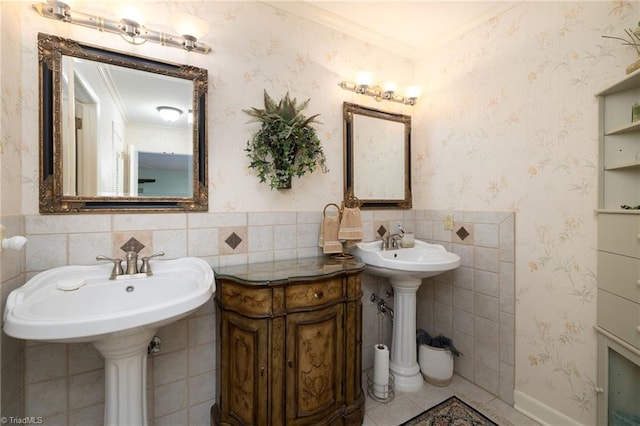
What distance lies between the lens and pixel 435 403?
1.75 metres

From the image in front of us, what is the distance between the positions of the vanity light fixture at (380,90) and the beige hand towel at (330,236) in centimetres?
97

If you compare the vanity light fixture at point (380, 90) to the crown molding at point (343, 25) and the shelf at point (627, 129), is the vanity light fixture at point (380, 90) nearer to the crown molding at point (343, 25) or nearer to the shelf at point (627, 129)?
the crown molding at point (343, 25)

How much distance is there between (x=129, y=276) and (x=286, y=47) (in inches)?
63.0

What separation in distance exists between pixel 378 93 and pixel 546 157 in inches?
46.3

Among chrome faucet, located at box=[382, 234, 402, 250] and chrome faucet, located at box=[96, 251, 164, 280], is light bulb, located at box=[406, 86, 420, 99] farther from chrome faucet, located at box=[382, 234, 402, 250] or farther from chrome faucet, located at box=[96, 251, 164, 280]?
chrome faucet, located at box=[96, 251, 164, 280]

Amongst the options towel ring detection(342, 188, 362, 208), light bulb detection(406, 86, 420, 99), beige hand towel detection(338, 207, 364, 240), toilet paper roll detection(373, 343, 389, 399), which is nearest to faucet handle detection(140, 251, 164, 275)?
beige hand towel detection(338, 207, 364, 240)

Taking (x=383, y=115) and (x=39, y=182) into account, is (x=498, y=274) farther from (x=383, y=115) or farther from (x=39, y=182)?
(x=39, y=182)

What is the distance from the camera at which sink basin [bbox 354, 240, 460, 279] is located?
1626 mm

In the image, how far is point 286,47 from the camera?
1.78m

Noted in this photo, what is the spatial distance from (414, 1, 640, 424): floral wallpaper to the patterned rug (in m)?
0.34

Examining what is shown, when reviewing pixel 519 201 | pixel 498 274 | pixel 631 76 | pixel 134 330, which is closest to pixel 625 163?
pixel 631 76

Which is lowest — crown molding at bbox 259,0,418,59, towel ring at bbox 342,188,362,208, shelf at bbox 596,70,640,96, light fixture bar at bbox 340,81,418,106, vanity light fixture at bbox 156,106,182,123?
towel ring at bbox 342,188,362,208

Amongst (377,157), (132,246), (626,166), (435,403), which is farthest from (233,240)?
(626,166)

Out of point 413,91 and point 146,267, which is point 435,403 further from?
point 413,91
